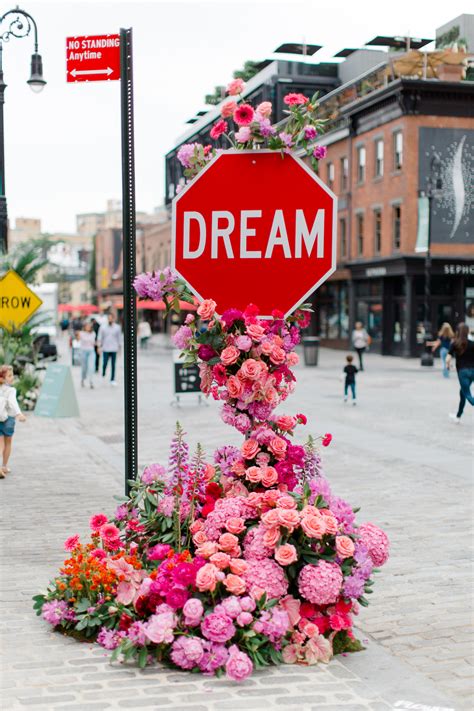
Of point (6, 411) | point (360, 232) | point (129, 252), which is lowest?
point (6, 411)

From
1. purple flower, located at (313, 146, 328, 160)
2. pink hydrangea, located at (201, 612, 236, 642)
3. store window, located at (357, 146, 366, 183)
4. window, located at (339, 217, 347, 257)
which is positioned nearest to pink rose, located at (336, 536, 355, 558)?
pink hydrangea, located at (201, 612, 236, 642)

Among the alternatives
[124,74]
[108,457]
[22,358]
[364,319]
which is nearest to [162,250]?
[364,319]

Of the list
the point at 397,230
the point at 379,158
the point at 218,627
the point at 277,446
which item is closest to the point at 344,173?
the point at 379,158

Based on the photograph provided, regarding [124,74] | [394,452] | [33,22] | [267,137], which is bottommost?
[394,452]

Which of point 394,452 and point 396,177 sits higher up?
point 396,177

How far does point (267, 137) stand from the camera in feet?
16.7

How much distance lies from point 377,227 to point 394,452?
1130 inches

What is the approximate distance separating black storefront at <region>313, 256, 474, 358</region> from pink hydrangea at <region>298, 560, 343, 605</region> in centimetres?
3003

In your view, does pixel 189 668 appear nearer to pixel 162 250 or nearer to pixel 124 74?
pixel 124 74

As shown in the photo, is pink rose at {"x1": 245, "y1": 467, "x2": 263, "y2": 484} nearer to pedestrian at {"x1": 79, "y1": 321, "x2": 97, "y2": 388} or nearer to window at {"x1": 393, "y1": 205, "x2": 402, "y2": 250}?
pedestrian at {"x1": 79, "y1": 321, "x2": 97, "y2": 388}

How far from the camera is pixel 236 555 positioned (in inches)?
200

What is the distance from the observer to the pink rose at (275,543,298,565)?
15.9ft

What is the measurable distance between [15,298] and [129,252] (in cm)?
919

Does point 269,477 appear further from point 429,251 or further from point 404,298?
point 404,298
